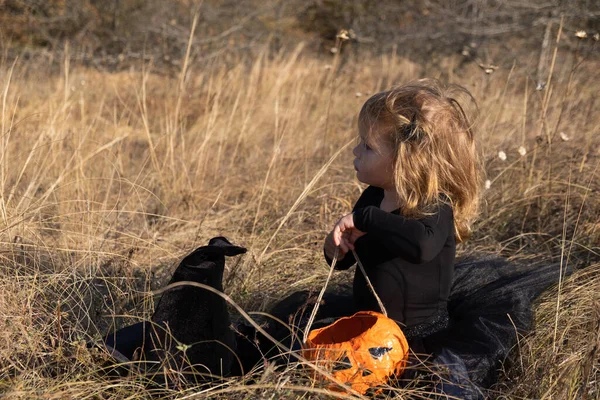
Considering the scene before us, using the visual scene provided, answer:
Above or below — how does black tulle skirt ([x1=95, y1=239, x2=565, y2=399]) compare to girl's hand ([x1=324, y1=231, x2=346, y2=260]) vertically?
below

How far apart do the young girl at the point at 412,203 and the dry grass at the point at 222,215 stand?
31 centimetres

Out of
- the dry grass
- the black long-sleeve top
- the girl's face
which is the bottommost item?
the dry grass

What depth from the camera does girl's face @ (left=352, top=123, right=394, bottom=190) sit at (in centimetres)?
191

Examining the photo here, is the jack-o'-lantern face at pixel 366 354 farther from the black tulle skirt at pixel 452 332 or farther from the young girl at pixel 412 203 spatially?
the young girl at pixel 412 203

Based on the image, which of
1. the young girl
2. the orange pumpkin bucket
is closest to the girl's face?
the young girl

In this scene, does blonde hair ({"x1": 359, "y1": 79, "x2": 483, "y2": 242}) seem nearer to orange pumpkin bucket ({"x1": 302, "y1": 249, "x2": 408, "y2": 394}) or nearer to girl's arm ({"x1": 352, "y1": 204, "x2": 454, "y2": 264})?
girl's arm ({"x1": 352, "y1": 204, "x2": 454, "y2": 264})

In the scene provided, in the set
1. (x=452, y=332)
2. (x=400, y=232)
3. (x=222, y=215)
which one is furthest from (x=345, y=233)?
(x=222, y=215)

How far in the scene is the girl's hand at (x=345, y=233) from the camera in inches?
70.2

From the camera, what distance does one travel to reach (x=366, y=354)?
5.52ft

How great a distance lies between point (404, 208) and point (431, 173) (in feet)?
0.38

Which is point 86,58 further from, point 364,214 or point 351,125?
point 364,214

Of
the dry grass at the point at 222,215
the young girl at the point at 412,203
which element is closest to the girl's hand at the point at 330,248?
the young girl at the point at 412,203

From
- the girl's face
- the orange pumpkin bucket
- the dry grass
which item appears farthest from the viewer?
the girl's face

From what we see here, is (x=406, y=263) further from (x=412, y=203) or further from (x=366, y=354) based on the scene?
(x=366, y=354)
